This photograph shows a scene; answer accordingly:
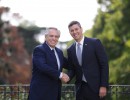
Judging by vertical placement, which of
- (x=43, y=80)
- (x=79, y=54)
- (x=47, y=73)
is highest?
(x=79, y=54)

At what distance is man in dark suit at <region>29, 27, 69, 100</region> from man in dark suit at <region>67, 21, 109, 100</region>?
302 millimetres

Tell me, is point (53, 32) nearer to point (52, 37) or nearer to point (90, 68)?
point (52, 37)

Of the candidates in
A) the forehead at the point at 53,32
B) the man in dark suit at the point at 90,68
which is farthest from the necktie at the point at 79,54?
the forehead at the point at 53,32

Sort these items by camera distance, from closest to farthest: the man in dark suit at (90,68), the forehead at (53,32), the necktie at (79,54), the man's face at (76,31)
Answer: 1. the forehead at (53,32)
2. the man's face at (76,31)
3. the man in dark suit at (90,68)
4. the necktie at (79,54)

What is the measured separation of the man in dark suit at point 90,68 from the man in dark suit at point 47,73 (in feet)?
0.99

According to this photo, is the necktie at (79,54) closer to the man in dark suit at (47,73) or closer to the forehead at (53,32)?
the man in dark suit at (47,73)

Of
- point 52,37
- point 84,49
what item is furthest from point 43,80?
point 84,49

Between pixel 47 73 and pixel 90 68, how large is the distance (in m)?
0.69

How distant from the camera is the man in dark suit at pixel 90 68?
7793 mm

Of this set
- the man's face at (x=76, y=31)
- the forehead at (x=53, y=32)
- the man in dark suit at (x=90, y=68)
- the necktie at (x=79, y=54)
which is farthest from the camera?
the necktie at (x=79, y=54)

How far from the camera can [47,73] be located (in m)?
7.57

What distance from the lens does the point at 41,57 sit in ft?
25.2

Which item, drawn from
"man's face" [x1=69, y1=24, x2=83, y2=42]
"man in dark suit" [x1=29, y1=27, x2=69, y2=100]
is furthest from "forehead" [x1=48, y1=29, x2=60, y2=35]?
"man's face" [x1=69, y1=24, x2=83, y2=42]

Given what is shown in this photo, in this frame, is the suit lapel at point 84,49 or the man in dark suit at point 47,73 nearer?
the man in dark suit at point 47,73
